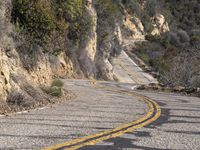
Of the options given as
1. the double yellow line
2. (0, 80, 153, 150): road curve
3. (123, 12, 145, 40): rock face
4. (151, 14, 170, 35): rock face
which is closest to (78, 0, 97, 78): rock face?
(0, 80, 153, 150): road curve

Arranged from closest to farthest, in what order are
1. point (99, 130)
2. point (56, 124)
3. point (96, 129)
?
point (99, 130)
point (96, 129)
point (56, 124)

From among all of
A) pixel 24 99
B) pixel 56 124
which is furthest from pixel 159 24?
pixel 56 124

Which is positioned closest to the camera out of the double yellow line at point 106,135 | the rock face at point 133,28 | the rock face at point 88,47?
the double yellow line at point 106,135

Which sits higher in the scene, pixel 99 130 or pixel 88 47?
pixel 88 47

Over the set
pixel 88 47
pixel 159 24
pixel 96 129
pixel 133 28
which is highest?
pixel 159 24

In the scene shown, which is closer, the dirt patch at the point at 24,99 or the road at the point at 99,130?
the road at the point at 99,130

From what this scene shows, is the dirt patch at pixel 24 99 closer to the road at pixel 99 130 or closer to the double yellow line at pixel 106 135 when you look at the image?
the road at pixel 99 130

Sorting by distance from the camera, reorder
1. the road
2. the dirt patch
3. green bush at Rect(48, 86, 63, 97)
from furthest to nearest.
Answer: green bush at Rect(48, 86, 63, 97) < the dirt patch < the road

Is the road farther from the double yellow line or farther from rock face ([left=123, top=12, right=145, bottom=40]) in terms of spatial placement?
rock face ([left=123, top=12, right=145, bottom=40])

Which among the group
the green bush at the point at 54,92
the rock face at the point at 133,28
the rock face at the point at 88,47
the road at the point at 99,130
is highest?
the rock face at the point at 133,28

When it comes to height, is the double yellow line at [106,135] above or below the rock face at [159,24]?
below

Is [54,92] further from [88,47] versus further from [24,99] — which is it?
[88,47]

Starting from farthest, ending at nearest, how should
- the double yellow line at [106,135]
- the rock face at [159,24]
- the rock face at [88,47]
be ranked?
the rock face at [159,24] → the rock face at [88,47] → the double yellow line at [106,135]

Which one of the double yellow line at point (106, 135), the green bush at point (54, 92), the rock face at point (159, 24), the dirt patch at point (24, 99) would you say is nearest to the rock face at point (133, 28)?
the rock face at point (159, 24)
